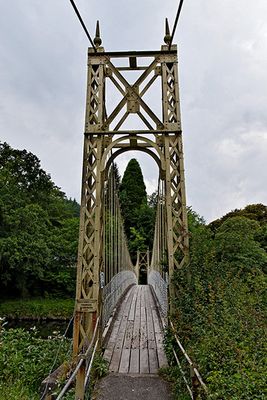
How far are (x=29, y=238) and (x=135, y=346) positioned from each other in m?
13.7

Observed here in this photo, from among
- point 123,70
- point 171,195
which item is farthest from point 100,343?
point 123,70

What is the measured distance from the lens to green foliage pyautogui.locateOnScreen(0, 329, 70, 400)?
4.08 metres

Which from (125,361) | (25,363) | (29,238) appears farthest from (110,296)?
(29,238)

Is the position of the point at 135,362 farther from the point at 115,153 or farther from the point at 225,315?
the point at 115,153

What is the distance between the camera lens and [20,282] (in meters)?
19.0

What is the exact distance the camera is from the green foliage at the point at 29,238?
17297 mm

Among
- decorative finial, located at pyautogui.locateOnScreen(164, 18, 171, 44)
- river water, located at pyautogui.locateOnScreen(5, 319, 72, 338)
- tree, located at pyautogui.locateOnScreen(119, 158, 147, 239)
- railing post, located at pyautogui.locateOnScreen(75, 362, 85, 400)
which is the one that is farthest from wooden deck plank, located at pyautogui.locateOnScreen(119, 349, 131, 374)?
tree, located at pyautogui.locateOnScreen(119, 158, 147, 239)

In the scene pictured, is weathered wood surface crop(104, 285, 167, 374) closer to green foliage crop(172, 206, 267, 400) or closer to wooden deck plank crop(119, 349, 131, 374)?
wooden deck plank crop(119, 349, 131, 374)

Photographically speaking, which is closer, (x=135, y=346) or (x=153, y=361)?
(x=153, y=361)

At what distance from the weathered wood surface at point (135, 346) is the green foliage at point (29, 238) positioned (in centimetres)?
1106

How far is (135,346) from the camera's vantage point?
4.88m

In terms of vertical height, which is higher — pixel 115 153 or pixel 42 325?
pixel 115 153

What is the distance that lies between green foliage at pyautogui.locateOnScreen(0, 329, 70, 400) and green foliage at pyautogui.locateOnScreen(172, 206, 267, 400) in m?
1.76

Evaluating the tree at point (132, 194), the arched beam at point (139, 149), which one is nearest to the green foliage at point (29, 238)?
the tree at point (132, 194)
